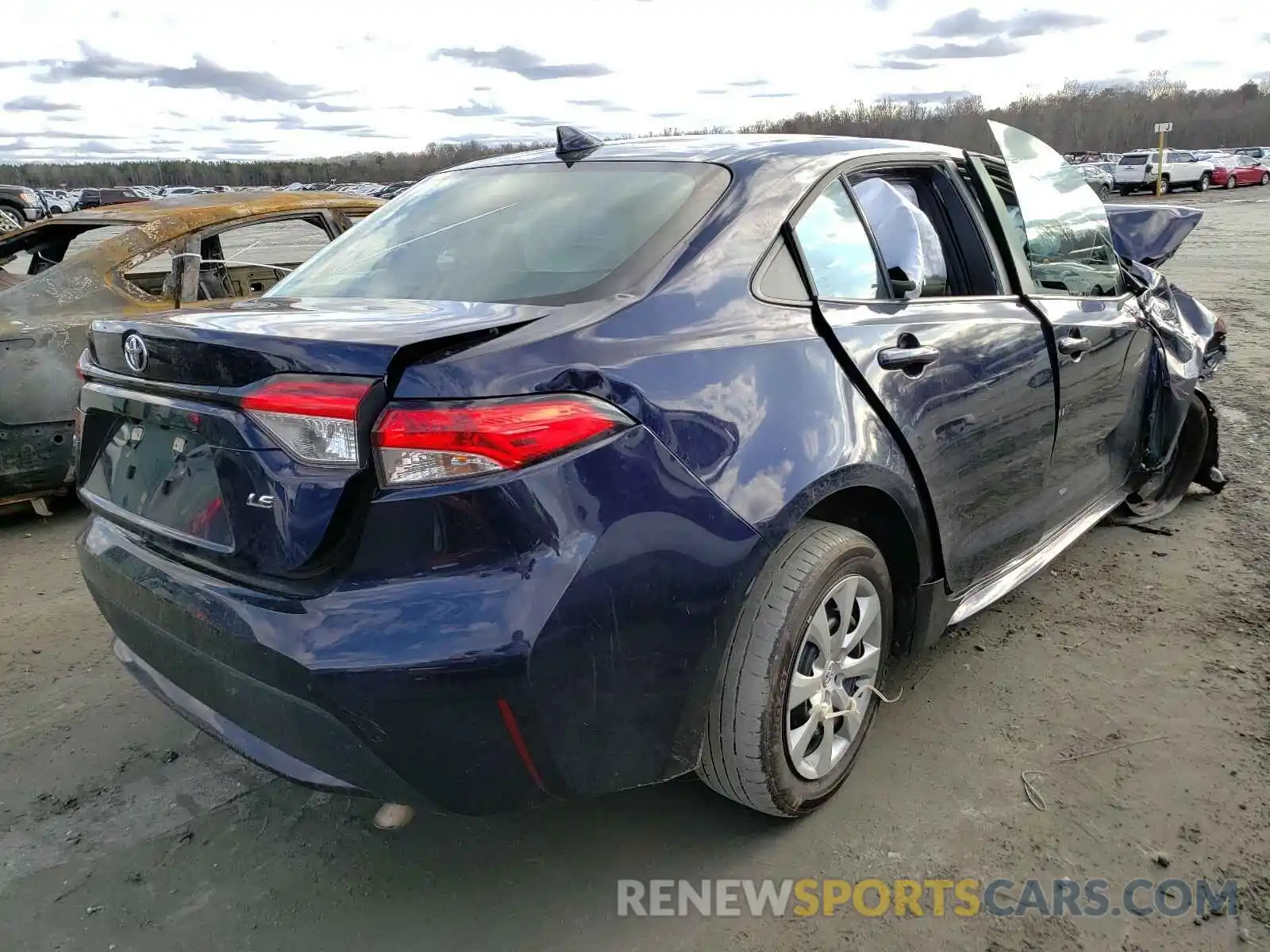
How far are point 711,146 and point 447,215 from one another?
0.80 metres

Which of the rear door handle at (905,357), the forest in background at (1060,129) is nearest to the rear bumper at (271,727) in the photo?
the rear door handle at (905,357)

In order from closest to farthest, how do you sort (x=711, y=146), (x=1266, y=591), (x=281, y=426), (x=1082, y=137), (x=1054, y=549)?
(x=281, y=426) < (x=711, y=146) < (x=1054, y=549) < (x=1266, y=591) < (x=1082, y=137)

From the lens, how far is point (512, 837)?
7.84ft

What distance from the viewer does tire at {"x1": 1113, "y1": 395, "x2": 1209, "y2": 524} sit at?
→ 4449mm

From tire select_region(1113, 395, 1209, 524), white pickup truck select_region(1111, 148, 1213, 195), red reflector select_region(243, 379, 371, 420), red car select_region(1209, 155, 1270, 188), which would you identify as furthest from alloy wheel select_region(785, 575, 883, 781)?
red car select_region(1209, 155, 1270, 188)

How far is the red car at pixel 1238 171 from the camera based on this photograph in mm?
37438

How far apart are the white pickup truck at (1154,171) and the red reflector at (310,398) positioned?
129 ft

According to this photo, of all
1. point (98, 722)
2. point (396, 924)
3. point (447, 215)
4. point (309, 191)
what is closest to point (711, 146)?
point (447, 215)

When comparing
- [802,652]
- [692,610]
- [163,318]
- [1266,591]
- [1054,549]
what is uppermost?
[163,318]

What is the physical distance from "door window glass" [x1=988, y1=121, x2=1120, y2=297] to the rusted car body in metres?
3.10

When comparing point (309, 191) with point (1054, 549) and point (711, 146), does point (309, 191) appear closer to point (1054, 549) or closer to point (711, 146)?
point (711, 146)

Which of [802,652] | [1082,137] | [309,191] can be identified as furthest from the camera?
[1082,137]

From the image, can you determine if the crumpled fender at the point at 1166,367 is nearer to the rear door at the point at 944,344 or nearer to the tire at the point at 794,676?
the rear door at the point at 944,344

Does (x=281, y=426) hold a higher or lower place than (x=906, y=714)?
higher
